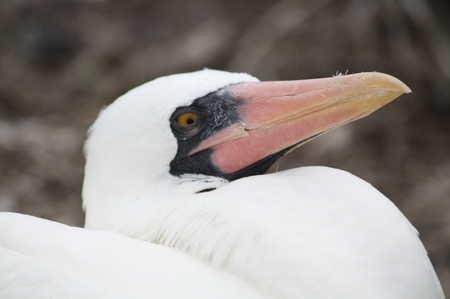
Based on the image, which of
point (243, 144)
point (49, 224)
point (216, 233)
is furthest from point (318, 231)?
point (49, 224)

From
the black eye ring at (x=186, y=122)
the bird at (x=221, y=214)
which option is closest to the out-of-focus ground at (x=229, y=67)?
the bird at (x=221, y=214)

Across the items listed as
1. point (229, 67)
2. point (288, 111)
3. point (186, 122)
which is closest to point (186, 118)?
point (186, 122)

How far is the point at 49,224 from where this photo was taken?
211 centimetres

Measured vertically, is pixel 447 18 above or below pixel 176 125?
above

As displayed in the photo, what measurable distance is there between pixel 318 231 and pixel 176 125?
82cm

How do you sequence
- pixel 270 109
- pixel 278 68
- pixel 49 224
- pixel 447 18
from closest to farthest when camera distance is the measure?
pixel 49 224 < pixel 270 109 < pixel 447 18 < pixel 278 68

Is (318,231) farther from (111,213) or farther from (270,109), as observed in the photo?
(111,213)

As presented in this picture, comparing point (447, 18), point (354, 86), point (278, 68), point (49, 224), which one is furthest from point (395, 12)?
point (49, 224)

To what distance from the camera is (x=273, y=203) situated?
6.72 feet

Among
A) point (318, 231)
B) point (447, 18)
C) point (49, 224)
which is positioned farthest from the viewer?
point (447, 18)

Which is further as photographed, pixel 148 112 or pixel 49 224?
pixel 148 112

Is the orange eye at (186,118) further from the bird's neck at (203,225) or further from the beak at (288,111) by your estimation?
the bird's neck at (203,225)

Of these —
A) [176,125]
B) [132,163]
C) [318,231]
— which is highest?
[176,125]

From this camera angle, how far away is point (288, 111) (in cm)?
227
